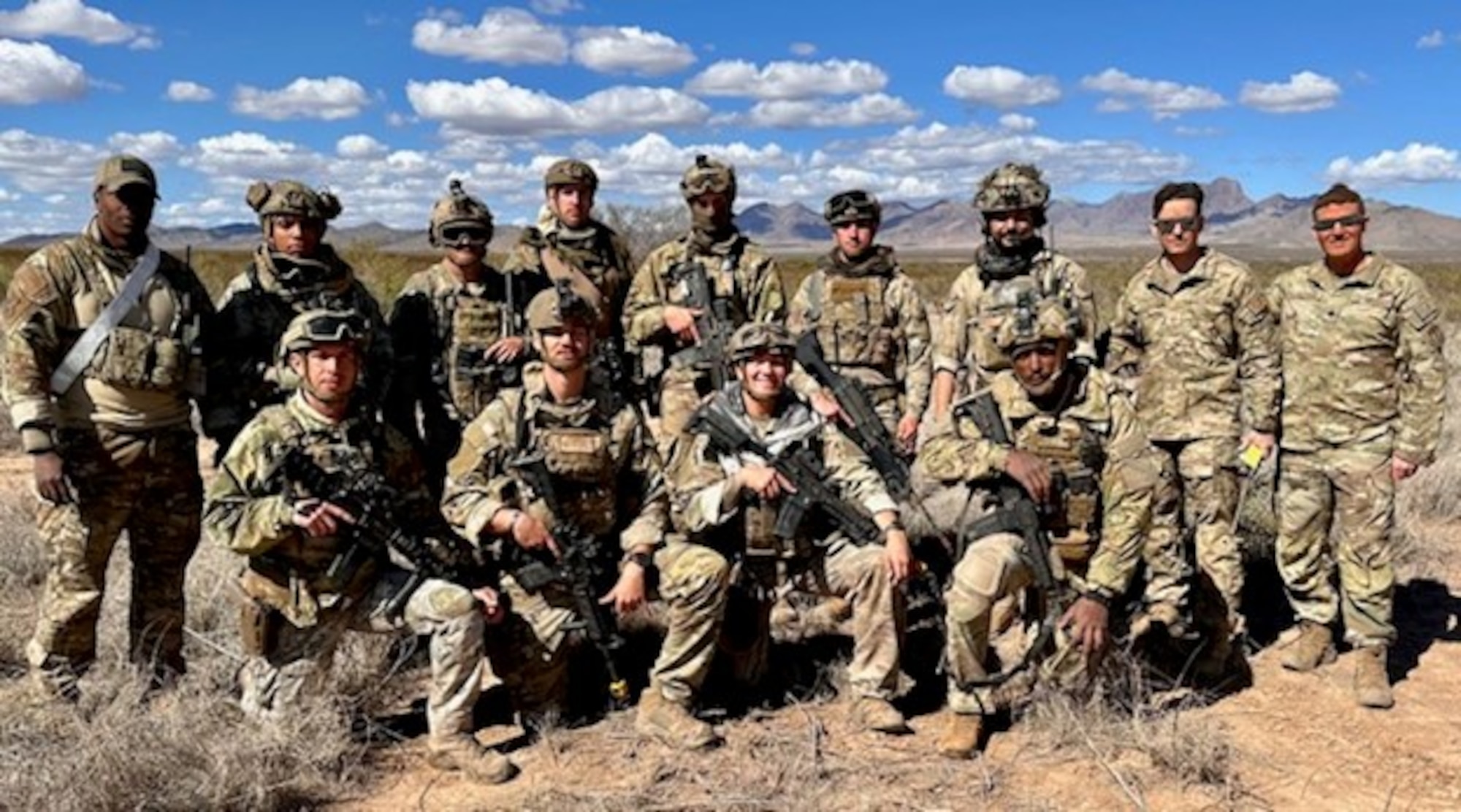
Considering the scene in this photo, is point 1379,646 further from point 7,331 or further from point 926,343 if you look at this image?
point 7,331

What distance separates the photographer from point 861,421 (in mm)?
6000

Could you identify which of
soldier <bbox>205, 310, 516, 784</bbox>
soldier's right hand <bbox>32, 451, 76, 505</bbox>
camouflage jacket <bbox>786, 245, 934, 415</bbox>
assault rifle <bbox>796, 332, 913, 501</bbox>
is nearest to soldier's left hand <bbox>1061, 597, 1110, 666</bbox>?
assault rifle <bbox>796, 332, 913, 501</bbox>

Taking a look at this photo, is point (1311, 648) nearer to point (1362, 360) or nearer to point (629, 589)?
point (1362, 360)

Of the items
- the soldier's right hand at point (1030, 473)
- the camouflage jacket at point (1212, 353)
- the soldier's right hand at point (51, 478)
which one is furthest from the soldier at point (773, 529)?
the soldier's right hand at point (51, 478)

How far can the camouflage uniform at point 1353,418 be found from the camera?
5.70 meters

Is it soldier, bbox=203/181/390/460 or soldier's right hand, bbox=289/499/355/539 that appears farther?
soldier, bbox=203/181/390/460

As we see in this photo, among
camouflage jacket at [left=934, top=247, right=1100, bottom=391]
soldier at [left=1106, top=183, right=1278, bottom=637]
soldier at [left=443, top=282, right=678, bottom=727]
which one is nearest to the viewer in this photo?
soldier at [left=443, top=282, right=678, bottom=727]

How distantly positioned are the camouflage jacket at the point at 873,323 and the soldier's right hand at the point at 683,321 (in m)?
0.60

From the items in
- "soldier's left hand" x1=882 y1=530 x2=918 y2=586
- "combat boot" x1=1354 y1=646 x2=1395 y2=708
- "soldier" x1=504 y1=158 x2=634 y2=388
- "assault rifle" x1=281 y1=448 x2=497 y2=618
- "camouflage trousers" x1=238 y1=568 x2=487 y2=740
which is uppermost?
"soldier" x1=504 y1=158 x2=634 y2=388

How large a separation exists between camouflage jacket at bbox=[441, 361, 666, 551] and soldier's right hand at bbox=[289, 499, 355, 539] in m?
0.64

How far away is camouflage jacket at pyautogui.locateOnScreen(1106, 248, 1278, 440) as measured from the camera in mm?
5934

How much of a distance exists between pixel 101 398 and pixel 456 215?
Result: 1.95m

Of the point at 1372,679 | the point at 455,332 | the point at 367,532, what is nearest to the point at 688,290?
the point at 455,332

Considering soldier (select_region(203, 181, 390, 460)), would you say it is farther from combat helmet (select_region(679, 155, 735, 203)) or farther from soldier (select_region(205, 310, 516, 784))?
combat helmet (select_region(679, 155, 735, 203))
